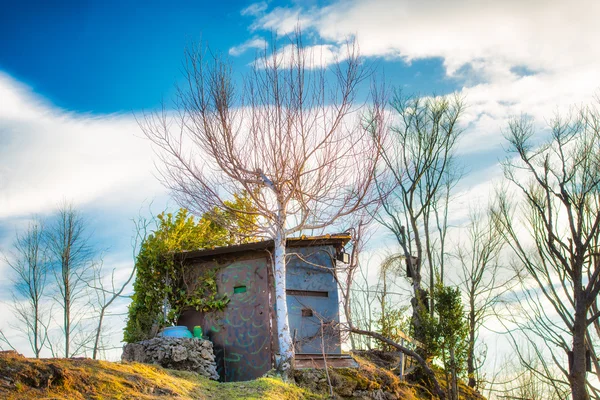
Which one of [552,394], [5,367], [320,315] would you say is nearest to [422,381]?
[320,315]

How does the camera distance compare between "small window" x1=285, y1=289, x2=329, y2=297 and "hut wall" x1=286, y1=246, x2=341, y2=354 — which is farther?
"small window" x1=285, y1=289, x2=329, y2=297

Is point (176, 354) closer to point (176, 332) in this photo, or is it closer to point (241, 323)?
point (176, 332)

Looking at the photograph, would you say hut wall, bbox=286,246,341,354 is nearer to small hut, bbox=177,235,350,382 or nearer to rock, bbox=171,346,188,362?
small hut, bbox=177,235,350,382

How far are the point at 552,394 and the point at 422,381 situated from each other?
5524 mm

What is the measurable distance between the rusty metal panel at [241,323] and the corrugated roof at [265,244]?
1.19 ft

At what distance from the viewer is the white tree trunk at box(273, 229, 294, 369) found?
10422 millimetres

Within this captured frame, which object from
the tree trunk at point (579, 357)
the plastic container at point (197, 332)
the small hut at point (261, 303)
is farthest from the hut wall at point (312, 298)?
the tree trunk at point (579, 357)

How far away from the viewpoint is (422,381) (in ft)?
42.0

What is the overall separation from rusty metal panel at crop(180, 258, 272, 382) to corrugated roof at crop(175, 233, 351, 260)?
362mm

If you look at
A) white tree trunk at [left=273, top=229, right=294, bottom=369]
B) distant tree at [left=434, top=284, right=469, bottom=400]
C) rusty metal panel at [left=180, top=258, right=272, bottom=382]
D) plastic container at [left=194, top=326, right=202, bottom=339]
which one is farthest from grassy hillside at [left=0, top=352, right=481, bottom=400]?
plastic container at [left=194, top=326, right=202, bottom=339]

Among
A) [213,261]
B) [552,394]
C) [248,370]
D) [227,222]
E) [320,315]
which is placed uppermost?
[227,222]

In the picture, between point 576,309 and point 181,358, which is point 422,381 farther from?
point 181,358

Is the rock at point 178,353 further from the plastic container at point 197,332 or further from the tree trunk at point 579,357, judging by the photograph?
the tree trunk at point 579,357

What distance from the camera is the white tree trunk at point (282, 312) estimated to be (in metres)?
10.4
